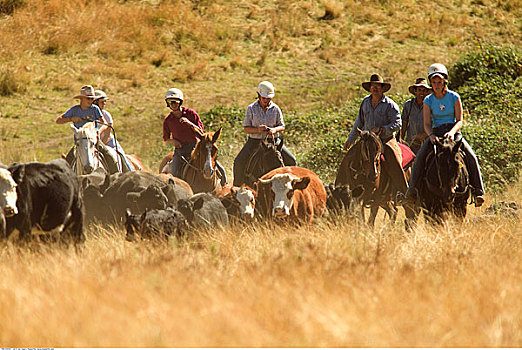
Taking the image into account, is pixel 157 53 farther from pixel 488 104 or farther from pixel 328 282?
pixel 328 282

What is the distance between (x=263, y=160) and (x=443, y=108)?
12.4 ft

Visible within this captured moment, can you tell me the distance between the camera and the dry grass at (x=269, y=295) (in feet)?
17.7

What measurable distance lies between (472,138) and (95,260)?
10577mm

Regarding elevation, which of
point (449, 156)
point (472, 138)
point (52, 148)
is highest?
point (449, 156)

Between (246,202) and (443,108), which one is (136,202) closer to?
(246,202)

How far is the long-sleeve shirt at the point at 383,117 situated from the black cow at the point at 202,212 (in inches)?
101

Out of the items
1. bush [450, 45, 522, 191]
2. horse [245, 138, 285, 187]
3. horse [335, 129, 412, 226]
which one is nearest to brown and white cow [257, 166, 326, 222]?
horse [335, 129, 412, 226]

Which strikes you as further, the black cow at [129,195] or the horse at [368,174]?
the horse at [368,174]

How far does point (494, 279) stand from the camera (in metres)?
6.77

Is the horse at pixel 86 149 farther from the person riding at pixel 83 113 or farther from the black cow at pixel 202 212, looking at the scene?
the black cow at pixel 202 212

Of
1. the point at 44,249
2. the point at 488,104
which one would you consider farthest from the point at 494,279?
the point at 488,104

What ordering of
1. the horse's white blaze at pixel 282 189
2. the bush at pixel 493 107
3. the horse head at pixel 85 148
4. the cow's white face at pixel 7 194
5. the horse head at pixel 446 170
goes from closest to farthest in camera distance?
the cow's white face at pixel 7 194 < the horse head at pixel 446 170 < the horse's white blaze at pixel 282 189 < the horse head at pixel 85 148 < the bush at pixel 493 107

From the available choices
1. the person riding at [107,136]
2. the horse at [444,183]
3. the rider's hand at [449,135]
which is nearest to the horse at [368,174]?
the horse at [444,183]

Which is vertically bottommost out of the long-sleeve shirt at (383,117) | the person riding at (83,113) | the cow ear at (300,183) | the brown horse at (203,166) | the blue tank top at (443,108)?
the brown horse at (203,166)
